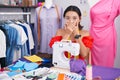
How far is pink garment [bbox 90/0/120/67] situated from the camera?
238 cm

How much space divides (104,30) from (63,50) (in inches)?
35.5

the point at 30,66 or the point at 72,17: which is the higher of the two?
the point at 72,17

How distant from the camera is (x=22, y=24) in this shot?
9.93 feet

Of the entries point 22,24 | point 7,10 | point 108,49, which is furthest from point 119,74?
point 7,10

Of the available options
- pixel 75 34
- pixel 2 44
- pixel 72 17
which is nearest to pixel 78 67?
pixel 75 34

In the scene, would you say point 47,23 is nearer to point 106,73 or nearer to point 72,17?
point 72,17

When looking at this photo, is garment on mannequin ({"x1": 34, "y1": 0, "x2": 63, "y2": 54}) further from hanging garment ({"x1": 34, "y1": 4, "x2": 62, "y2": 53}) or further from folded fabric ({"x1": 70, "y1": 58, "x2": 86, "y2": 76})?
folded fabric ({"x1": 70, "y1": 58, "x2": 86, "y2": 76})

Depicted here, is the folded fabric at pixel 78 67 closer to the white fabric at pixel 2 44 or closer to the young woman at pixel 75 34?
the young woman at pixel 75 34

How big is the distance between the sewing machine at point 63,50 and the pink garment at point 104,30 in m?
0.83

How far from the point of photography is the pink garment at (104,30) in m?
2.38

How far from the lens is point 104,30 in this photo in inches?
95.9

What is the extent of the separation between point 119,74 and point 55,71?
1.62 ft

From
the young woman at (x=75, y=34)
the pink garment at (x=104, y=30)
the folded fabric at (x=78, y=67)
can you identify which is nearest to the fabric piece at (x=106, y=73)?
the folded fabric at (x=78, y=67)

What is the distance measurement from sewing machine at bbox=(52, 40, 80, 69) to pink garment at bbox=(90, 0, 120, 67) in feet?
2.71
